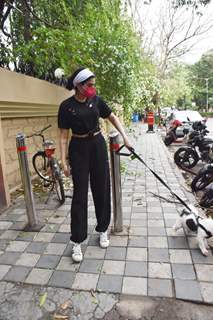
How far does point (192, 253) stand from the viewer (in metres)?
2.59

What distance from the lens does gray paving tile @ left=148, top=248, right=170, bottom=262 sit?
252 cm

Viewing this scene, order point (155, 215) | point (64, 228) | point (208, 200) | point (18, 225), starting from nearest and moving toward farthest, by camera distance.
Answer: point (64, 228) → point (18, 225) → point (155, 215) → point (208, 200)

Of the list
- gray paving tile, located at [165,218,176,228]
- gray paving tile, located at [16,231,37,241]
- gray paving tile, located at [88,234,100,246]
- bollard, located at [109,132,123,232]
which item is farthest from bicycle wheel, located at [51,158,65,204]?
gray paving tile, located at [165,218,176,228]

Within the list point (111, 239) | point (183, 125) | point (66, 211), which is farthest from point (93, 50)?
point (183, 125)

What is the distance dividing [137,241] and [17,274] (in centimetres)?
122

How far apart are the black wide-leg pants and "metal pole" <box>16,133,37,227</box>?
0.81 meters

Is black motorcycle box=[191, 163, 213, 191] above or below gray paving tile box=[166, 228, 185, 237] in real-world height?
above

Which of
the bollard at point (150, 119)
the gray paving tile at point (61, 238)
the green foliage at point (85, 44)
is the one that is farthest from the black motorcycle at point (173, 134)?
the gray paving tile at point (61, 238)

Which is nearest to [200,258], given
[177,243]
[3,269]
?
[177,243]

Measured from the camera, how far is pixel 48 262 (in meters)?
2.54

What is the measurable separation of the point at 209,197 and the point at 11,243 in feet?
8.75

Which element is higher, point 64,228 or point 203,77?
point 203,77

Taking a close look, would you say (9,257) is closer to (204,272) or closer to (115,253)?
(115,253)

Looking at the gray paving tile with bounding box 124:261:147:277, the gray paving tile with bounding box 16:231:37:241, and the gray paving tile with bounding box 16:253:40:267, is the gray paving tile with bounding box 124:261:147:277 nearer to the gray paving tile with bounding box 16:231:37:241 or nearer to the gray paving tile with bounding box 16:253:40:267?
the gray paving tile with bounding box 16:253:40:267
